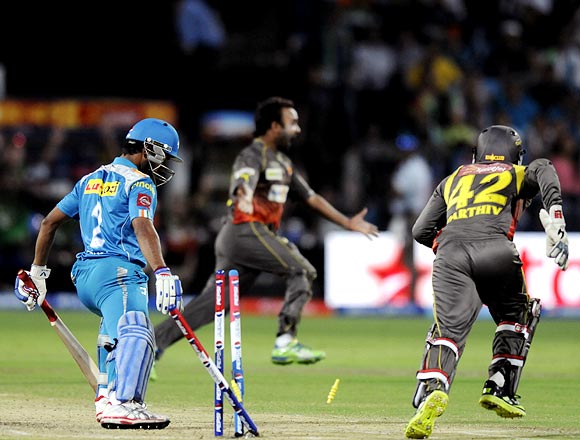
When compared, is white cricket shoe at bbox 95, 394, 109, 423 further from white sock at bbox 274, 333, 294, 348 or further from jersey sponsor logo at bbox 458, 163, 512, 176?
white sock at bbox 274, 333, 294, 348

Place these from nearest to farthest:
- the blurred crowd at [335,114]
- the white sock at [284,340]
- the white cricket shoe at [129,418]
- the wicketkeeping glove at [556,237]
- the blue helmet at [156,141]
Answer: the white cricket shoe at [129,418] < the wicketkeeping glove at [556,237] < the blue helmet at [156,141] < the white sock at [284,340] < the blurred crowd at [335,114]

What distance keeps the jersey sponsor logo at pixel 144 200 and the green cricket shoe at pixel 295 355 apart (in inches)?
156

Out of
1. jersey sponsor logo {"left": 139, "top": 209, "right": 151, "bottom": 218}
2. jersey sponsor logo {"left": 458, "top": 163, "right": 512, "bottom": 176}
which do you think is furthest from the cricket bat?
jersey sponsor logo {"left": 458, "top": 163, "right": 512, "bottom": 176}

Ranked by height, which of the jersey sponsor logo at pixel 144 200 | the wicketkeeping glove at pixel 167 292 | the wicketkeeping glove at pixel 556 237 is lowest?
the wicketkeeping glove at pixel 167 292

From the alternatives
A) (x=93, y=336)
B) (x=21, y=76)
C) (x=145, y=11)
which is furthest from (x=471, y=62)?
(x=93, y=336)

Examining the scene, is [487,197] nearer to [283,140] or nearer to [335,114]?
[283,140]

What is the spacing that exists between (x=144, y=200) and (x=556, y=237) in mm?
2388

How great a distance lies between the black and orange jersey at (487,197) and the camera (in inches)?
334

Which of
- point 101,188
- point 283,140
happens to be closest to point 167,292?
point 101,188

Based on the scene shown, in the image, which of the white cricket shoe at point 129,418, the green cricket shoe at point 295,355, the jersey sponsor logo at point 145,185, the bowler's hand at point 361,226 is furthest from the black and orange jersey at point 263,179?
the white cricket shoe at point 129,418

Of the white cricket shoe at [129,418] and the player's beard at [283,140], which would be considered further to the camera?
the player's beard at [283,140]

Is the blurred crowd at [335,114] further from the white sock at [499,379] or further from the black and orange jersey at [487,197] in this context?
the black and orange jersey at [487,197]

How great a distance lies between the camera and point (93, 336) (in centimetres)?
1555

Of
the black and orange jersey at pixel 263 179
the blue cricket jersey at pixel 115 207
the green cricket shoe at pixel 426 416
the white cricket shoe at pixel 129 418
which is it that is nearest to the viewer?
the green cricket shoe at pixel 426 416
